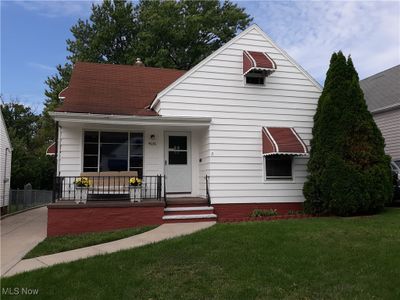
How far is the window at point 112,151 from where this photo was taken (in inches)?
489

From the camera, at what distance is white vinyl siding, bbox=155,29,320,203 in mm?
12344

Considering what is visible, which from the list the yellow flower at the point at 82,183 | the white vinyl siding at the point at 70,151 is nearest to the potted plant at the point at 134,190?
the yellow flower at the point at 82,183

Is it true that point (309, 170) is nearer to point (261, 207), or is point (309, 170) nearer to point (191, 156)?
point (261, 207)

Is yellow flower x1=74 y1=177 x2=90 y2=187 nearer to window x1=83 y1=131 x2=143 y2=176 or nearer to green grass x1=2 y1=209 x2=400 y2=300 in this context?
window x1=83 y1=131 x2=143 y2=176

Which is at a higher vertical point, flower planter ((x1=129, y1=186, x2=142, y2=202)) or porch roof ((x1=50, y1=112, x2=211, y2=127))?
porch roof ((x1=50, y1=112, x2=211, y2=127))

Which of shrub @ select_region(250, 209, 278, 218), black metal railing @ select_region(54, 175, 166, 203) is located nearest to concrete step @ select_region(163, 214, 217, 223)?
black metal railing @ select_region(54, 175, 166, 203)

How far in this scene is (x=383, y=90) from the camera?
20.8 meters

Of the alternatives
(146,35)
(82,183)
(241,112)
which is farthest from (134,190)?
(146,35)

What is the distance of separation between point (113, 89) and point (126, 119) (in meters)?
3.21

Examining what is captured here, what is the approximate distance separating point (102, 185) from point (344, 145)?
23.4 feet

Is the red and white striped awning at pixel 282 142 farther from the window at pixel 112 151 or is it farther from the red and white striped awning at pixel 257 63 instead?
the window at pixel 112 151

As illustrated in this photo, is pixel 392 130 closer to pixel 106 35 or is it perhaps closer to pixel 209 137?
pixel 209 137

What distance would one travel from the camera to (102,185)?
11500 millimetres

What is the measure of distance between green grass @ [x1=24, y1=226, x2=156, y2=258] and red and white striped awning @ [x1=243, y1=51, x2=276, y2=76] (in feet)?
19.2
